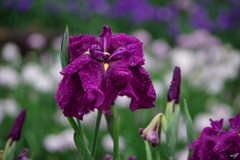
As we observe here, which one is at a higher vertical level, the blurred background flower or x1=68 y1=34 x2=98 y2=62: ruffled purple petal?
the blurred background flower

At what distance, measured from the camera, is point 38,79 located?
3557mm

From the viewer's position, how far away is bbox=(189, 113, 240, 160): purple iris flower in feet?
3.32

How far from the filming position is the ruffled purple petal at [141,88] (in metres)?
0.98

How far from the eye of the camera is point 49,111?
337 centimetres

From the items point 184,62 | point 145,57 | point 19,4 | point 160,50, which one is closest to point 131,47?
point 184,62

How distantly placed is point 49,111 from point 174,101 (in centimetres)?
225

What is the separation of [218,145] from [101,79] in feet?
0.81

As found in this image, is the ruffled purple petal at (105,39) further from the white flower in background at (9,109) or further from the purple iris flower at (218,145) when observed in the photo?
the white flower in background at (9,109)

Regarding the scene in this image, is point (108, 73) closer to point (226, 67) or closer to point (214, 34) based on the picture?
point (226, 67)

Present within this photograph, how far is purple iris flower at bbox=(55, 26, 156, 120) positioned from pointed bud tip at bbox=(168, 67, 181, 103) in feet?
0.57

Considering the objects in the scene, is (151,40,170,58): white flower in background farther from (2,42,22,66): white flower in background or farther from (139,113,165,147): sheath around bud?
(139,113,165,147): sheath around bud

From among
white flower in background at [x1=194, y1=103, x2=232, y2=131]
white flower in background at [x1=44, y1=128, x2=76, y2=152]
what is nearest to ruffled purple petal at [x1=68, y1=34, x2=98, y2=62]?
white flower in background at [x1=44, y1=128, x2=76, y2=152]

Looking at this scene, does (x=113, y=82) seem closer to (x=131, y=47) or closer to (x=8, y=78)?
(x=131, y=47)

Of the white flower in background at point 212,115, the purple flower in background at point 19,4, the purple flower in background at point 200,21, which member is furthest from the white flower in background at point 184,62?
the purple flower in background at point 19,4
